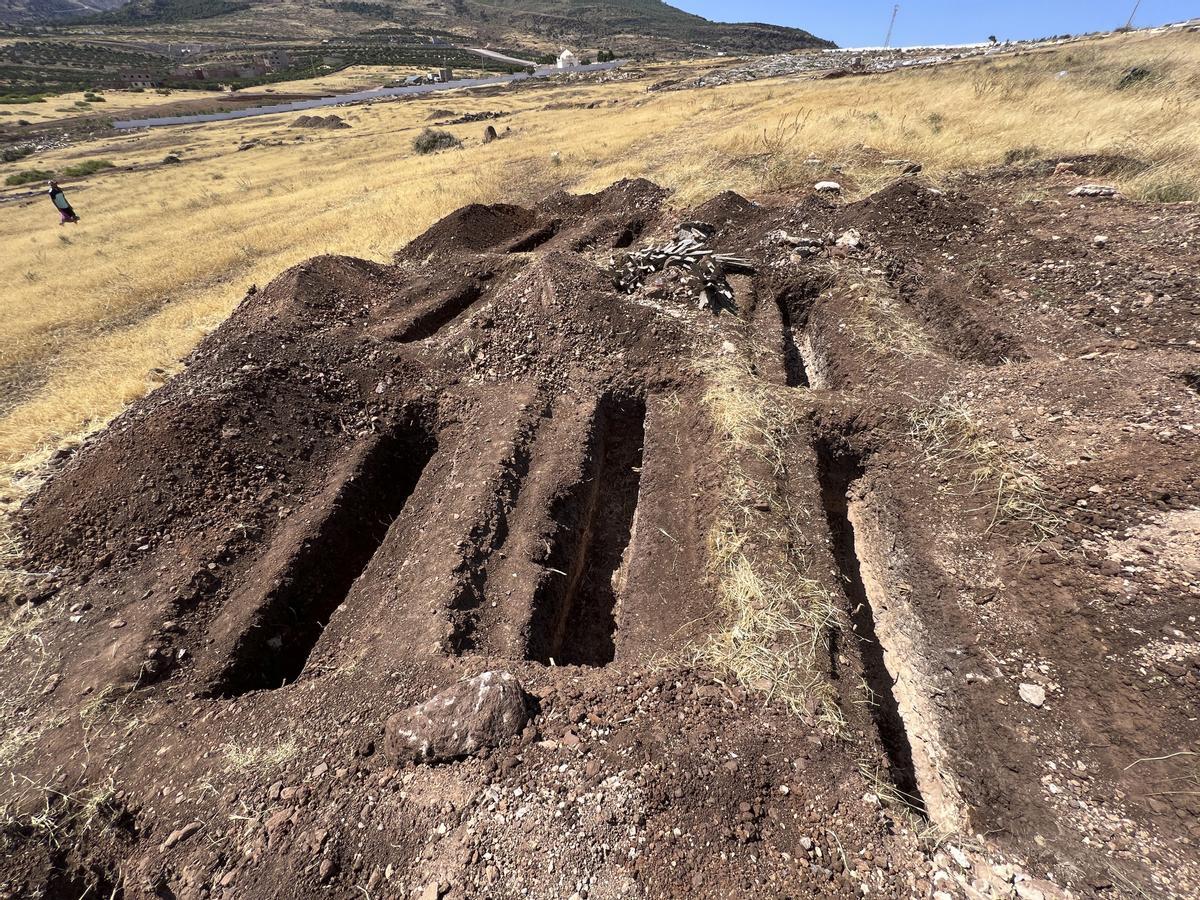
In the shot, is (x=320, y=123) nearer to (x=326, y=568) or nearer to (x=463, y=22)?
(x=326, y=568)

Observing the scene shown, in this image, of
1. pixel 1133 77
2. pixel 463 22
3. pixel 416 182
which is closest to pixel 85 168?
pixel 416 182

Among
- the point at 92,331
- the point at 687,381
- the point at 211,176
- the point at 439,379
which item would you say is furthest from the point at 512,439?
the point at 211,176

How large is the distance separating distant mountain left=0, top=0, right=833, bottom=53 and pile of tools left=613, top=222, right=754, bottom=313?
139 metres

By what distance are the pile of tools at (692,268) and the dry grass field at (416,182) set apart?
4.71m

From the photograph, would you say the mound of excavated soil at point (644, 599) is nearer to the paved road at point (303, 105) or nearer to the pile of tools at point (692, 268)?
the pile of tools at point (692, 268)

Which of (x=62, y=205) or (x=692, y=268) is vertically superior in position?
(x=692, y=268)

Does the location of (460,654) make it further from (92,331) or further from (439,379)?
(92,331)

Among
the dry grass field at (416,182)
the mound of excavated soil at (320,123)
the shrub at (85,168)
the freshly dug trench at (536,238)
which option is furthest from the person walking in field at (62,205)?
the mound of excavated soil at (320,123)

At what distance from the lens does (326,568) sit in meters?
6.31

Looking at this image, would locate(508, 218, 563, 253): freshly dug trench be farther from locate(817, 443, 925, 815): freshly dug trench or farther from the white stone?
the white stone

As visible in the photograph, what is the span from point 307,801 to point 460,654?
1.53 metres

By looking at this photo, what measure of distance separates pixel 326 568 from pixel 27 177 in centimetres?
4566

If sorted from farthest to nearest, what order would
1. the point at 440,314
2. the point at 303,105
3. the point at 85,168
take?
the point at 303,105 → the point at 85,168 → the point at 440,314

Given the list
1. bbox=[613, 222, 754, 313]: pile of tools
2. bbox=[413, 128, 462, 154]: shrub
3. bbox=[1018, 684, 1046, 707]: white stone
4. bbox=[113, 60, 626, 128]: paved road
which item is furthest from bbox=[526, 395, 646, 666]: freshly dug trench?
bbox=[113, 60, 626, 128]: paved road
